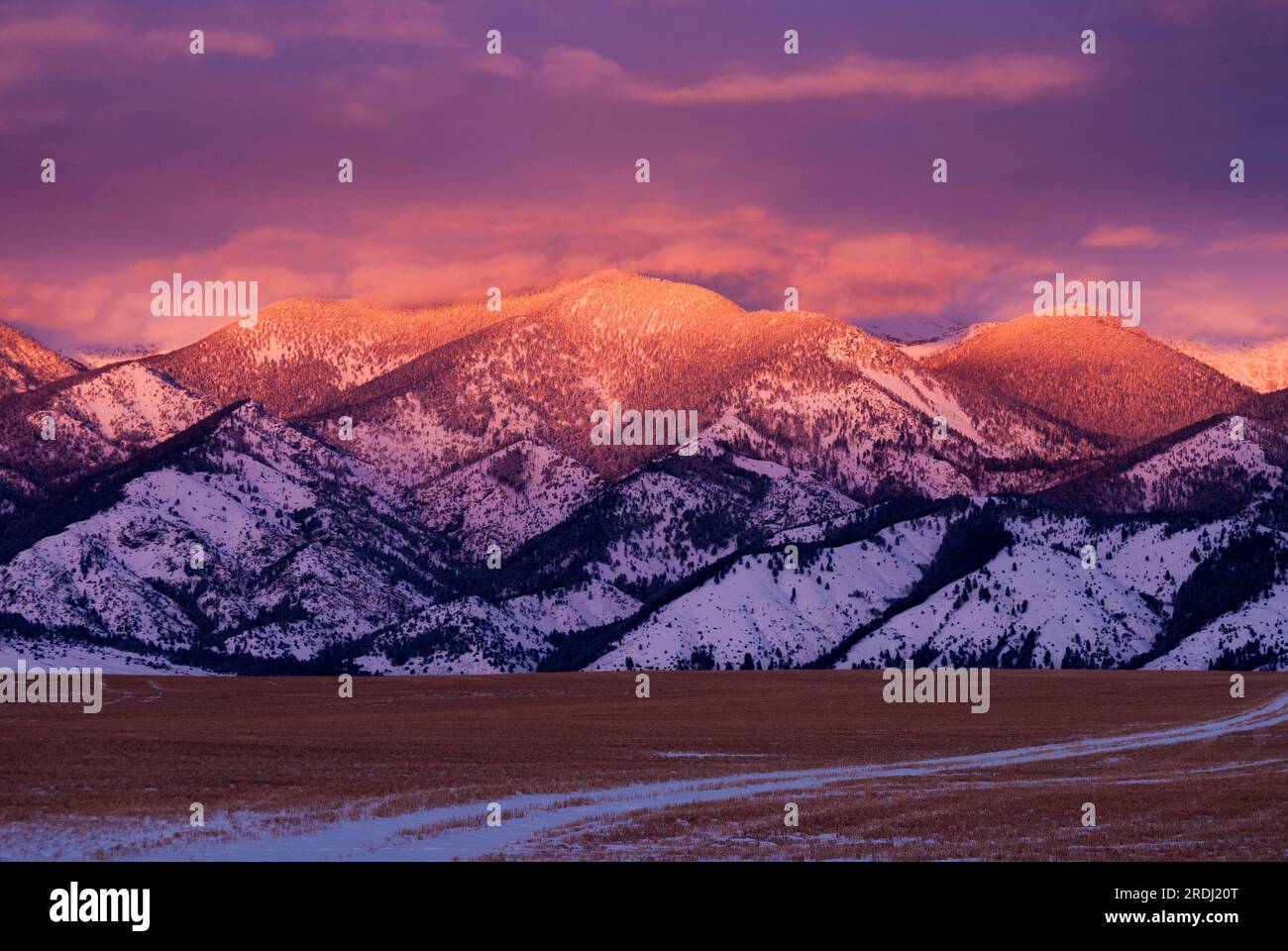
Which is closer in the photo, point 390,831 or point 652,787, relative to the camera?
point 390,831

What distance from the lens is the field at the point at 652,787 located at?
52.5 m

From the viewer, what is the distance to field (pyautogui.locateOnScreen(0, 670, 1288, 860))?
172ft

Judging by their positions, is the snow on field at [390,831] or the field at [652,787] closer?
the snow on field at [390,831]

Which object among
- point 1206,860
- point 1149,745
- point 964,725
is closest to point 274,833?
point 1206,860

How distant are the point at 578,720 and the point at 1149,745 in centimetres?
5604

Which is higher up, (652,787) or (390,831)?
(390,831)

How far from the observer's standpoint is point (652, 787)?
73.6 m

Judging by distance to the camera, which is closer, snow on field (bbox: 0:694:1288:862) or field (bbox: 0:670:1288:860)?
snow on field (bbox: 0:694:1288:862)

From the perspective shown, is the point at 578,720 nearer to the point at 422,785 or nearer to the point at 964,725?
the point at 964,725

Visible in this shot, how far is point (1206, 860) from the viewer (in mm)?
47219
